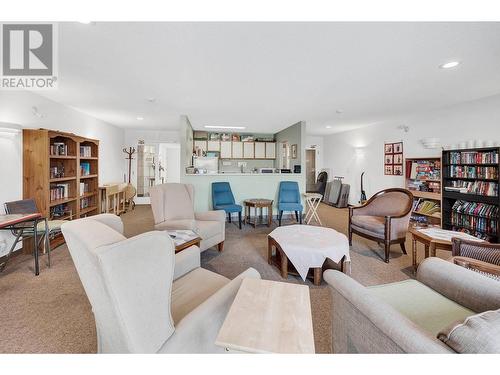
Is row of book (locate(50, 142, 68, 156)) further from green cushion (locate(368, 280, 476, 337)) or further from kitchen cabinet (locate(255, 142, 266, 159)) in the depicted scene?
kitchen cabinet (locate(255, 142, 266, 159))

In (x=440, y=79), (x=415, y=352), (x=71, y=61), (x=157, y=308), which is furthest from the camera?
(x=440, y=79)

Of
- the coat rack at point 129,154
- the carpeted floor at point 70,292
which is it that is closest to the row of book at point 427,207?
the carpeted floor at point 70,292

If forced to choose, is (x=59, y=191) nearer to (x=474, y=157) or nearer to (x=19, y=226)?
(x=19, y=226)

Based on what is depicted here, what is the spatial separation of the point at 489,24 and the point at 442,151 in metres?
Answer: 2.73

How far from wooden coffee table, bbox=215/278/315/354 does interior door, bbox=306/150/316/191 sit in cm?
820

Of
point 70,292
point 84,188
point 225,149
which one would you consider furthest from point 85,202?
point 225,149

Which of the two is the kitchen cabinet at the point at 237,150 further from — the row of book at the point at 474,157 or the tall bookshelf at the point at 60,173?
the row of book at the point at 474,157

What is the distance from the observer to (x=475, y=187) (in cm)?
366

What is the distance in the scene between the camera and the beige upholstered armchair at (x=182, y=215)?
9.66 feet

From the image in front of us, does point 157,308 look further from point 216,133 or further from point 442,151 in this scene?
point 216,133

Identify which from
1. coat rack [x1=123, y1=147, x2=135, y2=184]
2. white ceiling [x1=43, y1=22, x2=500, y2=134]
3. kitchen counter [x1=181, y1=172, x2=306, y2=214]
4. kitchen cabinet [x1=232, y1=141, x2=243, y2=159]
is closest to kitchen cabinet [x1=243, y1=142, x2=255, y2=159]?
kitchen cabinet [x1=232, y1=141, x2=243, y2=159]

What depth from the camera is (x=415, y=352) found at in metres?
0.83

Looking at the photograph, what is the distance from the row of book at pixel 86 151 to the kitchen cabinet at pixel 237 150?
3.84 metres
